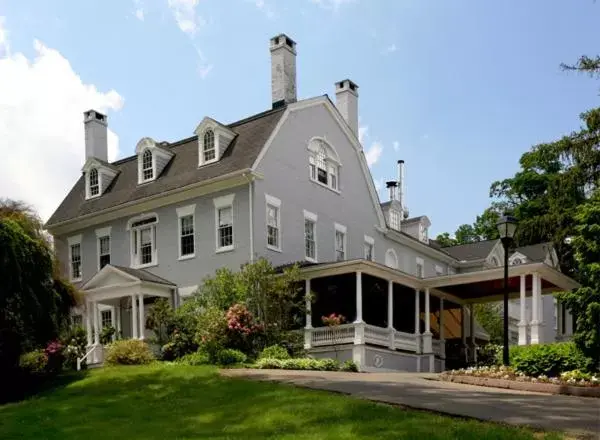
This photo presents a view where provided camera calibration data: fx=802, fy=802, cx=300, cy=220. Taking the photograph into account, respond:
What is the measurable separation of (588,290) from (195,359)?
1008 centimetres

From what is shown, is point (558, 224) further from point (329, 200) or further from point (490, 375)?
point (490, 375)

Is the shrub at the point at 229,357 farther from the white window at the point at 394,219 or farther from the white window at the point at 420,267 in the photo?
the white window at the point at 420,267

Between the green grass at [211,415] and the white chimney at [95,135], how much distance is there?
55.8ft

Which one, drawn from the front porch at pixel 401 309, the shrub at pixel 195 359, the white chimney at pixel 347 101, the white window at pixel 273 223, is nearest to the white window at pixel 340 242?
the front porch at pixel 401 309

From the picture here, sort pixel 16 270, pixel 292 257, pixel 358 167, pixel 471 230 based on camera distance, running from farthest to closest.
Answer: pixel 471 230
pixel 358 167
pixel 292 257
pixel 16 270

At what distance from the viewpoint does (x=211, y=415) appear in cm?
1284

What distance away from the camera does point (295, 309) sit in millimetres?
24719

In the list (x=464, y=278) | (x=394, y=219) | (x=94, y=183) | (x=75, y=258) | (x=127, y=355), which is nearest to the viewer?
(x=127, y=355)

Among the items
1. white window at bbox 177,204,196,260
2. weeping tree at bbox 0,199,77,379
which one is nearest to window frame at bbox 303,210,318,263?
white window at bbox 177,204,196,260

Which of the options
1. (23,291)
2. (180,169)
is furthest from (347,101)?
(23,291)

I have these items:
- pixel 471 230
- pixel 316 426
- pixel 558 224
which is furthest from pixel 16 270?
pixel 471 230

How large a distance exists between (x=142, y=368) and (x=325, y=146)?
41.4 ft

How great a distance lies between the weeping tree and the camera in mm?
19297

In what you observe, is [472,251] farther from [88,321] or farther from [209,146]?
[88,321]
